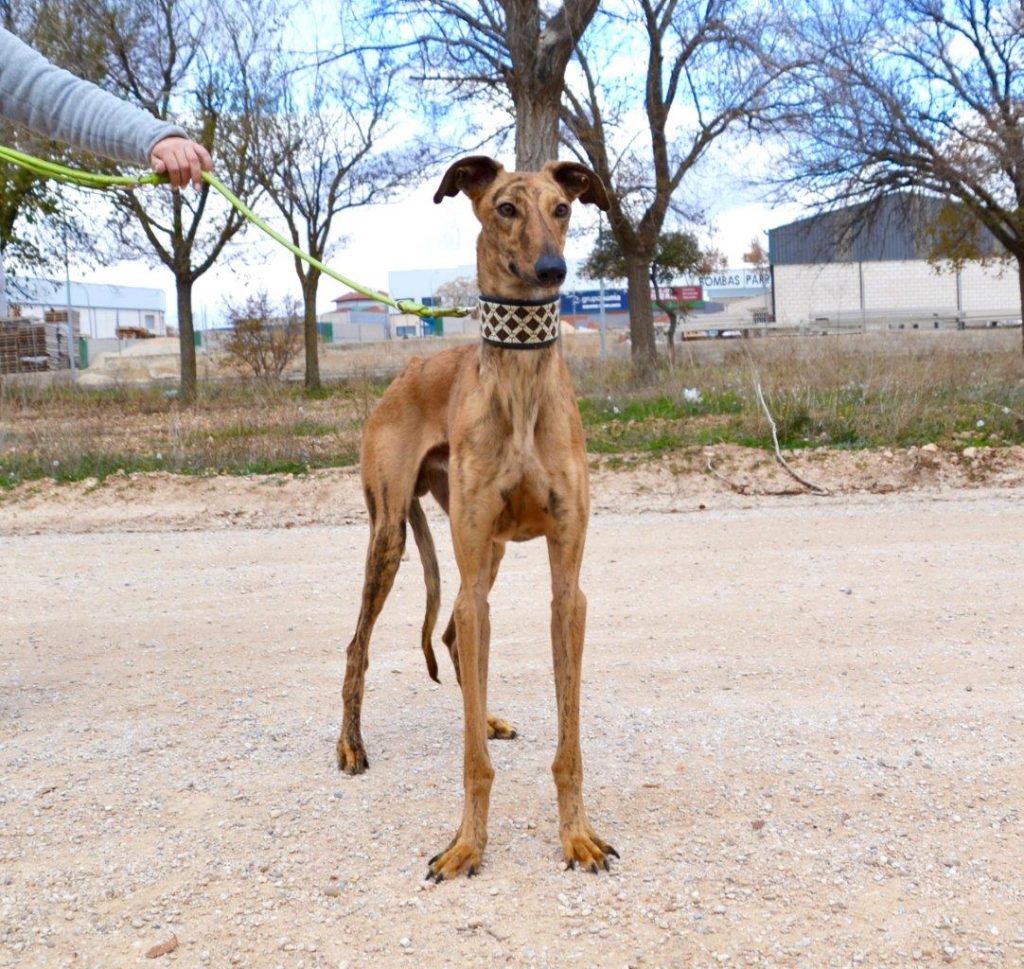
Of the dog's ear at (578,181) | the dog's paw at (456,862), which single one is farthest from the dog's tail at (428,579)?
the dog's ear at (578,181)

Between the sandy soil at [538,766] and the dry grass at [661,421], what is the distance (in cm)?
352

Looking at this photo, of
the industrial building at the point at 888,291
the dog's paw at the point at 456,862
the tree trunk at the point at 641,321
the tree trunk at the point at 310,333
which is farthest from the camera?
the industrial building at the point at 888,291

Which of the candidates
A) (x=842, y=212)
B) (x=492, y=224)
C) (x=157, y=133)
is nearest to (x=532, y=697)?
(x=492, y=224)

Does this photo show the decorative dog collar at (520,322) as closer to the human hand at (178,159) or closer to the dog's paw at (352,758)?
the human hand at (178,159)

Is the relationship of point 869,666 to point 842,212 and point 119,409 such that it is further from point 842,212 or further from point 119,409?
point 842,212

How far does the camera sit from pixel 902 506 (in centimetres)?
940


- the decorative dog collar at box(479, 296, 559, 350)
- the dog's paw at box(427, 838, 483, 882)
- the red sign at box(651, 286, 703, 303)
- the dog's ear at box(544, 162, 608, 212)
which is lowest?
the dog's paw at box(427, 838, 483, 882)

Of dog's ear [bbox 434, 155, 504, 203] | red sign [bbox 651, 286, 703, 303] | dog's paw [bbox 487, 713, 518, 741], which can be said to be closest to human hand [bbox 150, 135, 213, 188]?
dog's ear [bbox 434, 155, 504, 203]

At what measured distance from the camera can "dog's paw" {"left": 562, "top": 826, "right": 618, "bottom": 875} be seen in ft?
10.8

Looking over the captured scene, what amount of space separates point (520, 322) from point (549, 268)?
0.23m

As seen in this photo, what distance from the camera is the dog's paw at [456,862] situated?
3270mm

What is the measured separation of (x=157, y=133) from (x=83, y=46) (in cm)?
1882

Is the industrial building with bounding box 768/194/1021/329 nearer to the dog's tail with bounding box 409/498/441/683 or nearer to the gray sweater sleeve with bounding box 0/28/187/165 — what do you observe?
the dog's tail with bounding box 409/498/441/683

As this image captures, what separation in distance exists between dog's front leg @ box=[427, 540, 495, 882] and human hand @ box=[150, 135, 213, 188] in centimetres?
165
